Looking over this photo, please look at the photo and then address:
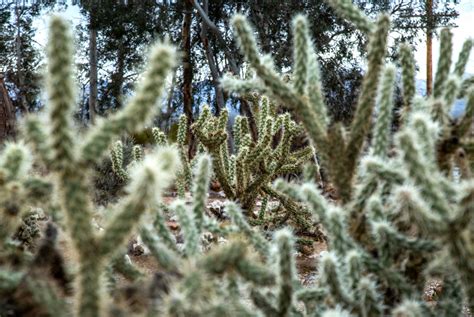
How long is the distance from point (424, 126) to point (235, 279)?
70cm

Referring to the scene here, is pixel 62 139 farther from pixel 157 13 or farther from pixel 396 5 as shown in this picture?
pixel 396 5

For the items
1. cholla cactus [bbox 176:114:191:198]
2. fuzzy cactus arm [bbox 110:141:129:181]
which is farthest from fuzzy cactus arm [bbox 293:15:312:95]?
fuzzy cactus arm [bbox 110:141:129:181]

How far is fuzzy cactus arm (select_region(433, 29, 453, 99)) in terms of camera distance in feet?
6.68

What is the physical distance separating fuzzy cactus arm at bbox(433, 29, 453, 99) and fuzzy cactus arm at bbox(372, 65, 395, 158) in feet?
0.73

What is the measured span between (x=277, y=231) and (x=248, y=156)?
345 cm

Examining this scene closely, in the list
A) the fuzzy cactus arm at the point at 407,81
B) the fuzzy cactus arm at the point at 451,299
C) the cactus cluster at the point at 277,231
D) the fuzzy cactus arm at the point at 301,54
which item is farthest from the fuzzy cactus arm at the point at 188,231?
the fuzzy cactus arm at the point at 407,81

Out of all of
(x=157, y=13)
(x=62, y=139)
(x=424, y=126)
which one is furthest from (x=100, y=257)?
(x=157, y=13)

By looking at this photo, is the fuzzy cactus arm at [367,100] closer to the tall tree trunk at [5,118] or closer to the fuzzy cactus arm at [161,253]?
the fuzzy cactus arm at [161,253]

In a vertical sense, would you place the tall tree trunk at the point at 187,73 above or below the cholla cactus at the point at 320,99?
above

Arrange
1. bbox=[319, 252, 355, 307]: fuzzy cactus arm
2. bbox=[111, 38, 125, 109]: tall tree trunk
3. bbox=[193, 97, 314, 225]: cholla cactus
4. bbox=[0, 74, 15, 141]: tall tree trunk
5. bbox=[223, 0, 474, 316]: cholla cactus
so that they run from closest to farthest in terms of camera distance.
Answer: bbox=[223, 0, 474, 316]: cholla cactus
bbox=[319, 252, 355, 307]: fuzzy cactus arm
bbox=[193, 97, 314, 225]: cholla cactus
bbox=[0, 74, 15, 141]: tall tree trunk
bbox=[111, 38, 125, 109]: tall tree trunk

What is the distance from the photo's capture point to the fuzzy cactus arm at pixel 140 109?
119cm

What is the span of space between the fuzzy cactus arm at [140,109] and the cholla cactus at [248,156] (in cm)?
394

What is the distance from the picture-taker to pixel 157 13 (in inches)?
770

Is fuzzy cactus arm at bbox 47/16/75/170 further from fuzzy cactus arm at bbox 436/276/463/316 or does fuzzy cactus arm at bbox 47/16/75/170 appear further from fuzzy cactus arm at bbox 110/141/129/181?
fuzzy cactus arm at bbox 110/141/129/181
